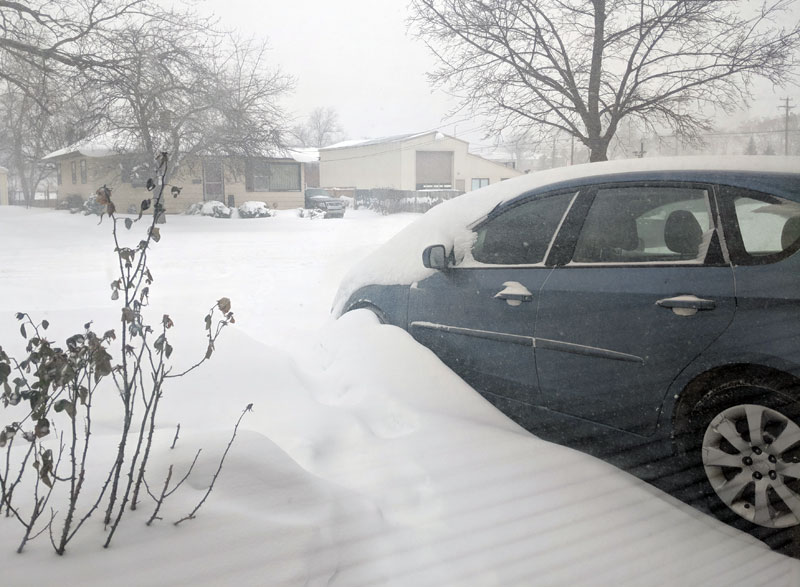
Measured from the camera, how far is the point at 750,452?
1.53 meters

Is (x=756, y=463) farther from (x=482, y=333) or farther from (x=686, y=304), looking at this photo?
(x=482, y=333)

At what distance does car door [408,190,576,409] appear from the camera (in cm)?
209

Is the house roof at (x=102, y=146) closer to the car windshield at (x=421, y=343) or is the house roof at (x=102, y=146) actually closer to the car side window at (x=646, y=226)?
the car windshield at (x=421, y=343)

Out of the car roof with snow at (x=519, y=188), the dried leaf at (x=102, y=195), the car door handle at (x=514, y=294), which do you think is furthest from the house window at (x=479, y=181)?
the dried leaf at (x=102, y=195)

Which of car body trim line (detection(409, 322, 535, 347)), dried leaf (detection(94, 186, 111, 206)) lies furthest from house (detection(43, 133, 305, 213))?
car body trim line (detection(409, 322, 535, 347))

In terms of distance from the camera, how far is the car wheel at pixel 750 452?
1465 millimetres

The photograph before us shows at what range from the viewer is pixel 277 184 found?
5.05 metres

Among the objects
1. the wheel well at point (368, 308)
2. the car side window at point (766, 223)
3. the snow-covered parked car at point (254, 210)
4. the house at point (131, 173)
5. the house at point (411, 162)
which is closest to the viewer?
the car side window at point (766, 223)

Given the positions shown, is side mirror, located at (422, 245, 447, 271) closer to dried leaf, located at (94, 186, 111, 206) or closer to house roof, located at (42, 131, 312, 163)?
house roof, located at (42, 131, 312, 163)

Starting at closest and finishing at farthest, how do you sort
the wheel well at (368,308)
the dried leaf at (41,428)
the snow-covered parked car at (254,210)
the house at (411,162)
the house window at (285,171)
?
1. the dried leaf at (41,428)
2. the wheel well at (368,308)
3. the house at (411,162)
4. the house window at (285,171)
5. the snow-covered parked car at (254,210)

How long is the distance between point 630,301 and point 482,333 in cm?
61

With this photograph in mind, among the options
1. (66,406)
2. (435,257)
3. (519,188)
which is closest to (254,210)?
(435,257)

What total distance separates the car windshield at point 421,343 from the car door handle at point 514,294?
0.05ft

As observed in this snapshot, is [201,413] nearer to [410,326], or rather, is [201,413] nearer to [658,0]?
[410,326]
